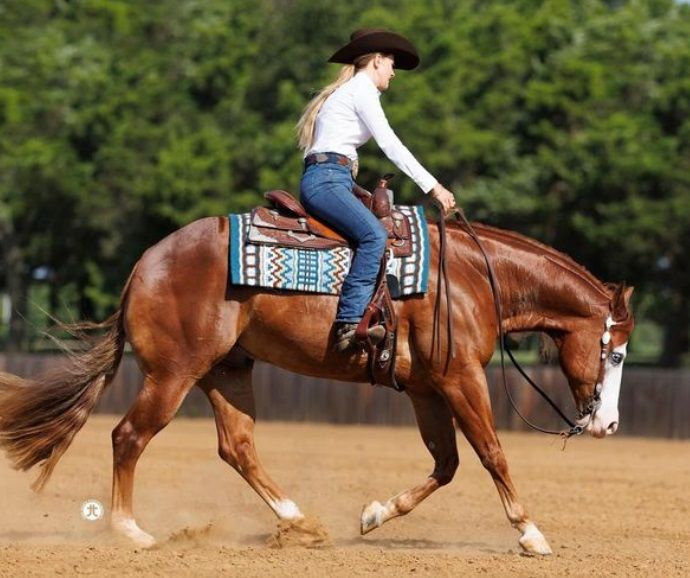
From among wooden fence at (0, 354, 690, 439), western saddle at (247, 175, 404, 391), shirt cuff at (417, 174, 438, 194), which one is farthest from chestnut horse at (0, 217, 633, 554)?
wooden fence at (0, 354, 690, 439)

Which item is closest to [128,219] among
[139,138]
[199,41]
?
[139,138]

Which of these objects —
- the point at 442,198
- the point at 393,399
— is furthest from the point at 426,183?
the point at 393,399

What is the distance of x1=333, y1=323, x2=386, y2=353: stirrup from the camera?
27.6 ft

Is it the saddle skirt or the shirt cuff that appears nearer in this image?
the shirt cuff

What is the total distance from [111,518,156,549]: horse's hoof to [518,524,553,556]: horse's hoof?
240 centimetres

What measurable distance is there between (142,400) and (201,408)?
16765 millimetres

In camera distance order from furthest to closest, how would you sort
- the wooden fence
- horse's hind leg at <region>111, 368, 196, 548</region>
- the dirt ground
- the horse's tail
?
the wooden fence, the horse's tail, horse's hind leg at <region>111, 368, 196, 548</region>, the dirt ground

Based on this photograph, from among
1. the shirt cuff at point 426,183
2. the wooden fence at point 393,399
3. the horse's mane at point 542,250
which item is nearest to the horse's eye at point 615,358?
the horse's mane at point 542,250

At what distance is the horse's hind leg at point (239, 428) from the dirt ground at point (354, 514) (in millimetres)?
317

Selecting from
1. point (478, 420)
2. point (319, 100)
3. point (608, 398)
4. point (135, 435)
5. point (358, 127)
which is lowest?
point (135, 435)

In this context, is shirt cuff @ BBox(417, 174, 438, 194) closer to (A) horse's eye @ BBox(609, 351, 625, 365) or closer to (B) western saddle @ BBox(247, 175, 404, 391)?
(B) western saddle @ BBox(247, 175, 404, 391)

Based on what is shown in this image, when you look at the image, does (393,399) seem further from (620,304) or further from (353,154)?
(353,154)

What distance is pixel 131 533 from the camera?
28.2 ft

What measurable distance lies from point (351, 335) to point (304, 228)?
792 millimetres
